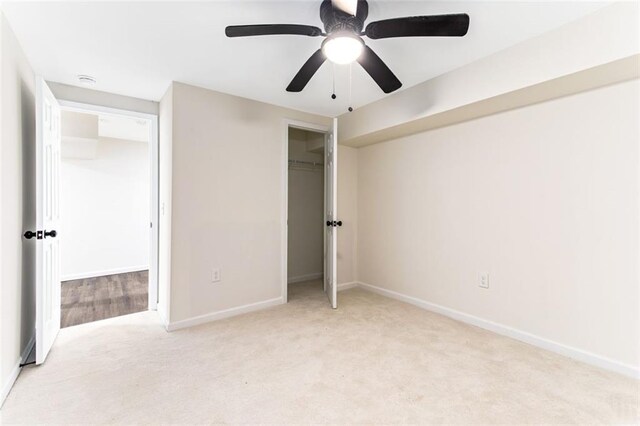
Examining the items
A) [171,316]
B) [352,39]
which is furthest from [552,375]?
[171,316]

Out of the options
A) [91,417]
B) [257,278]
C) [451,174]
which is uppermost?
[451,174]

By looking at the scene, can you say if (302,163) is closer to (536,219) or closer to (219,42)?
(219,42)

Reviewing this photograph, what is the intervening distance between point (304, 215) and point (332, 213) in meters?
1.31

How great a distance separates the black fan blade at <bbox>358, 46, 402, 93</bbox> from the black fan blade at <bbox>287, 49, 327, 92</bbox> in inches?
9.4

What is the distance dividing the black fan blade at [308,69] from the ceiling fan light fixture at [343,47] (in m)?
0.09

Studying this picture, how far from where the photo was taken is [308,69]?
1889 mm

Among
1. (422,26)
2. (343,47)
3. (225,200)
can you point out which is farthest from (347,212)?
(422,26)

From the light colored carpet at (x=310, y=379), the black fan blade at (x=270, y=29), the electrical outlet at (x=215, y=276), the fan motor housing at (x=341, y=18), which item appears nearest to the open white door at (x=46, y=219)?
the light colored carpet at (x=310, y=379)

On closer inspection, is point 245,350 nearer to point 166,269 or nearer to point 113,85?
point 166,269

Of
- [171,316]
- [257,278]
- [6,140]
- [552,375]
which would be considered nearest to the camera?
[6,140]

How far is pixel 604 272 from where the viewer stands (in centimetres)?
208

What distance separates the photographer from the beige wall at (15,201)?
1.78 m

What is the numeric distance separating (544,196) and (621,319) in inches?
37.2

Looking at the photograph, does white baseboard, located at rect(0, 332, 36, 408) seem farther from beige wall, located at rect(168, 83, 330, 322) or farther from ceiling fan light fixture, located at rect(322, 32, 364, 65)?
ceiling fan light fixture, located at rect(322, 32, 364, 65)
